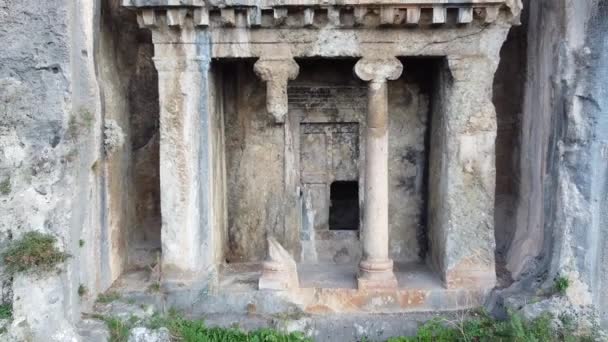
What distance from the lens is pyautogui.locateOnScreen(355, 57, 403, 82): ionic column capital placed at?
6160mm

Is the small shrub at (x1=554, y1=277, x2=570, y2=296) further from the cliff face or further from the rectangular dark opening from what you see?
the rectangular dark opening

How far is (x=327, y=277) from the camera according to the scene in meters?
6.92

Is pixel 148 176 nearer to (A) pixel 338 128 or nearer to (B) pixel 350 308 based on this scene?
(A) pixel 338 128

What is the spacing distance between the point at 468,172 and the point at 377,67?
1524mm

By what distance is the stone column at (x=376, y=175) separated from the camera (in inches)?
244

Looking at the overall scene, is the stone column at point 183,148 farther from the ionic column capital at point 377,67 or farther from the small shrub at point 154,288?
the ionic column capital at point 377,67

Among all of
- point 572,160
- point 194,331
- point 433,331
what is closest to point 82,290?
point 194,331

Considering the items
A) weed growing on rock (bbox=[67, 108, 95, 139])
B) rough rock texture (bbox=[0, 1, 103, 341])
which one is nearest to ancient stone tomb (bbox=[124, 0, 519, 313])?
weed growing on rock (bbox=[67, 108, 95, 139])

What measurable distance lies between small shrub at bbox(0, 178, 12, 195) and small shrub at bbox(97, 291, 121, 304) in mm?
1635

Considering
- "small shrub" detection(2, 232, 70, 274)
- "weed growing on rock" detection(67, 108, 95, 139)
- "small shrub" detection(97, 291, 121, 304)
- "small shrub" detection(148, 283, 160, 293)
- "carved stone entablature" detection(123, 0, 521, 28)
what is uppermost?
"carved stone entablature" detection(123, 0, 521, 28)

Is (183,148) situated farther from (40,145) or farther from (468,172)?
(468,172)

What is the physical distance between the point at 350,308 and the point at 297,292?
0.62 metres

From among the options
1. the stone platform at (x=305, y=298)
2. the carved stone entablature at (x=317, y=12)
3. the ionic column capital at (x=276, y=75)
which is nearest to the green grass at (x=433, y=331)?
the stone platform at (x=305, y=298)

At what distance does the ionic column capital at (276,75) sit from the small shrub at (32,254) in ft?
8.54
